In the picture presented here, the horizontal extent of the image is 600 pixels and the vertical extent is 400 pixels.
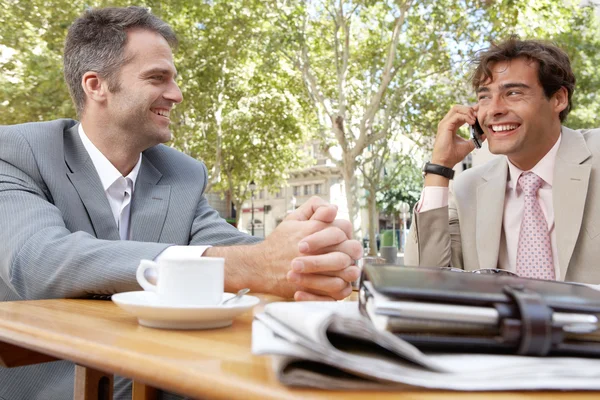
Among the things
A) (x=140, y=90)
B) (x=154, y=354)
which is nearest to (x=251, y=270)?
(x=154, y=354)

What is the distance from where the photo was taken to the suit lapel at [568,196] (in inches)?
98.0

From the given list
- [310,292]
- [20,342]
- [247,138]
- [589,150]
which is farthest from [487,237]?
[247,138]

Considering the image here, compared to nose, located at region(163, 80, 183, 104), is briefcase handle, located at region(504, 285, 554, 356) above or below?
below

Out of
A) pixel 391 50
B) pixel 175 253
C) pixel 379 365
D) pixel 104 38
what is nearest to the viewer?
pixel 379 365

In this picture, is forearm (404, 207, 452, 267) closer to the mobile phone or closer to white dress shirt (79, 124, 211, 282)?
the mobile phone

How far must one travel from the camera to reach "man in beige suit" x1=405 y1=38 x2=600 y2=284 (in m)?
2.53

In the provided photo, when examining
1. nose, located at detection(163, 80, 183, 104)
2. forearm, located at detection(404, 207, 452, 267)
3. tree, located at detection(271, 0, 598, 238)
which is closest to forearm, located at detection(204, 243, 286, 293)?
nose, located at detection(163, 80, 183, 104)

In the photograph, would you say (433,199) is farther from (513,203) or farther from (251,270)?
(251,270)

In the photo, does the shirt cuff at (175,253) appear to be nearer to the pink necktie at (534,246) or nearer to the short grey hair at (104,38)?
the short grey hair at (104,38)

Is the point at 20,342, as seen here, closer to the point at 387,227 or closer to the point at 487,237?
the point at 487,237

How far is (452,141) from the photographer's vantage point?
300cm

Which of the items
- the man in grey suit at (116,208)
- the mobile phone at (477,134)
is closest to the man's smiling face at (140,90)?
the man in grey suit at (116,208)

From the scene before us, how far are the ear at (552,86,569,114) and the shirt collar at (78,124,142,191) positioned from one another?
210 centimetres

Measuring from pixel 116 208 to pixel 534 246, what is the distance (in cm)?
187
